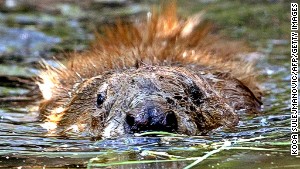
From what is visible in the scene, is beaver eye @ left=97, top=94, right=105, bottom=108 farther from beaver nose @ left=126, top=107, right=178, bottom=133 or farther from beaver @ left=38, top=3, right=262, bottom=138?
beaver nose @ left=126, top=107, right=178, bottom=133

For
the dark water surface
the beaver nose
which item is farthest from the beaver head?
the dark water surface

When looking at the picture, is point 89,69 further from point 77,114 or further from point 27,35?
point 27,35

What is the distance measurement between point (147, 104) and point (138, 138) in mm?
245

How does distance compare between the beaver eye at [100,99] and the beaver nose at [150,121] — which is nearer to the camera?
the beaver nose at [150,121]

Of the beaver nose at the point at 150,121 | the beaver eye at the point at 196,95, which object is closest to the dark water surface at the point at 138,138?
the beaver nose at the point at 150,121

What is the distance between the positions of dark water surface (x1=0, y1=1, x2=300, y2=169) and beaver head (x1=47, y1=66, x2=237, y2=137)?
124mm

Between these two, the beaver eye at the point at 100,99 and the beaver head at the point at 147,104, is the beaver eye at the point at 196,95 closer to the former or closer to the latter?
the beaver head at the point at 147,104

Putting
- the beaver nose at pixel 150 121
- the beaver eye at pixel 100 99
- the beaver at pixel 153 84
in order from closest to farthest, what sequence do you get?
the beaver nose at pixel 150 121 < the beaver at pixel 153 84 < the beaver eye at pixel 100 99

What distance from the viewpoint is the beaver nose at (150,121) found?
4.55 m

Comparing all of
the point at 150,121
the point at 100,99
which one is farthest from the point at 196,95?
the point at 150,121

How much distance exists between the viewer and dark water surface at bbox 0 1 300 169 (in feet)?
13.4

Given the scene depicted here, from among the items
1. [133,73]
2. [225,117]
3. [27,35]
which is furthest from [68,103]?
[27,35]

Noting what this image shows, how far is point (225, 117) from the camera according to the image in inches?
217

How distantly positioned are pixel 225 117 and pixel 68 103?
125 cm
